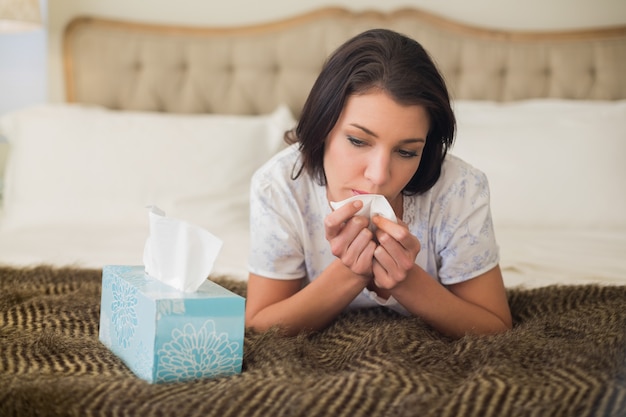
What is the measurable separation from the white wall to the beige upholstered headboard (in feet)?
0.20

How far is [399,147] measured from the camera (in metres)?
1.24

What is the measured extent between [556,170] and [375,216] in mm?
1343

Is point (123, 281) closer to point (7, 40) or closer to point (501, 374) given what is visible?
point (501, 374)

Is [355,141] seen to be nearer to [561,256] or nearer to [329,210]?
[329,210]

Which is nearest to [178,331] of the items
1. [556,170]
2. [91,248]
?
[91,248]

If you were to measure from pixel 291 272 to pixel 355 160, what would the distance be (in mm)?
279

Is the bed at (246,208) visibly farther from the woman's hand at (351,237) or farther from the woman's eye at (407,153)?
the woman's eye at (407,153)

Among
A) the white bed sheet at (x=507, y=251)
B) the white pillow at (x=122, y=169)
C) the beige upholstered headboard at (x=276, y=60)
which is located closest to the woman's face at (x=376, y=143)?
the white bed sheet at (x=507, y=251)

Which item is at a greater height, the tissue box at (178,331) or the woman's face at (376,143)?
the woman's face at (376,143)

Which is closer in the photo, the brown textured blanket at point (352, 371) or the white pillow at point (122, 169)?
the brown textured blanket at point (352, 371)

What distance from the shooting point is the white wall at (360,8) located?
2.99 m

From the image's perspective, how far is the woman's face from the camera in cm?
122

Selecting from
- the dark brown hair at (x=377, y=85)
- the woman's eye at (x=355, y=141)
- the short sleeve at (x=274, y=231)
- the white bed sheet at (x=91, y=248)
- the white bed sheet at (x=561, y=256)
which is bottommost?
the white bed sheet at (x=91, y=248)

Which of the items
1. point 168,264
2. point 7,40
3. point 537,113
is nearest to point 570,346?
point 168,264
